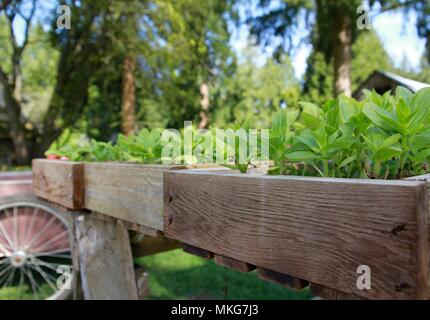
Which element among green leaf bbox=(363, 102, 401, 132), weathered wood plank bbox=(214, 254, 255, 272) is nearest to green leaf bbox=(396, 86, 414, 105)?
green leaf bbox=(363, 102, 401, 132)

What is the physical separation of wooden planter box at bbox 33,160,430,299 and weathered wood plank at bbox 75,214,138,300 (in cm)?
52

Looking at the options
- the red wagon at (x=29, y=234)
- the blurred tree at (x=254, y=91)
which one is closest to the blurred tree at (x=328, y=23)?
the blurred tree at (x=254, y=91)

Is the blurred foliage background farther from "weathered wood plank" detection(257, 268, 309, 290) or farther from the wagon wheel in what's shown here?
"weathered wood plank" detection(257, 268, 309, 290)

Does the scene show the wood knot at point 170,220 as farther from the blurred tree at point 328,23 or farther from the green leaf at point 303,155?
the blurred tree at point 328,23

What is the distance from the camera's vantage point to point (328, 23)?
283 inches

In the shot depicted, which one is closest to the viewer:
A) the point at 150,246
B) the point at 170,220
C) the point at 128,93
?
the point at 170,220

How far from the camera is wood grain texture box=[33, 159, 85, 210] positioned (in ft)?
4.19

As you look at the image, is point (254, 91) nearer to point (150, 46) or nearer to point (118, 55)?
point (118, 55)

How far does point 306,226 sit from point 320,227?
0.02 metres

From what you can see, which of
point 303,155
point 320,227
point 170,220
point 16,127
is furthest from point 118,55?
point 320,227

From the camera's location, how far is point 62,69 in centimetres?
866

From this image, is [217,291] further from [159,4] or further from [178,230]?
[159,4]

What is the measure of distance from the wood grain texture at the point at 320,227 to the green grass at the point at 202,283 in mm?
1797
